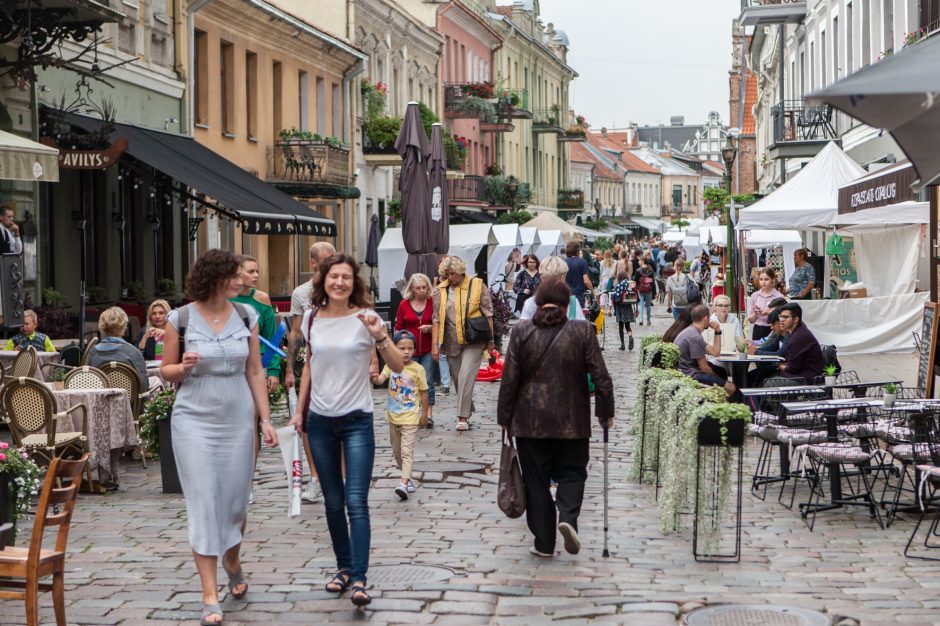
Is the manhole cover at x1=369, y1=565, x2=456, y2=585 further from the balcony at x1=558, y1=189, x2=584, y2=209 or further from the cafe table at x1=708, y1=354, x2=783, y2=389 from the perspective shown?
the balcony at x1=558, y1=189, x2=584, y2=209

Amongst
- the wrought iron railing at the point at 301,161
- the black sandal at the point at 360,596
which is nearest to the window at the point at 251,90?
the wrought iron railing at the point at 301,161

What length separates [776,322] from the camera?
50.9 ft

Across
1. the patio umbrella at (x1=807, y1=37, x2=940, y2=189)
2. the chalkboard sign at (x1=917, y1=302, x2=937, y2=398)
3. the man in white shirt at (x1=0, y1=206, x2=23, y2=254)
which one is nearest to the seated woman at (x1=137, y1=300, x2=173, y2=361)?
the man in white shirt at (x1=0, y1=206, x2=23, y2=254)

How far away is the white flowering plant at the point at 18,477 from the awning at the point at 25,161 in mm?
4665

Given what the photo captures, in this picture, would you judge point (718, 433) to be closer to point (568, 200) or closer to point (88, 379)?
point (88, 379)

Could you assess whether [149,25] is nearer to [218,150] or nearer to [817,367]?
[218,150]

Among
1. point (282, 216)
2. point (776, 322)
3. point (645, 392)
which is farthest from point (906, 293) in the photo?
point (645, 392)

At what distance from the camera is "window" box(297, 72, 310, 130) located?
3198cm

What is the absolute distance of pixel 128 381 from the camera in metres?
12.4

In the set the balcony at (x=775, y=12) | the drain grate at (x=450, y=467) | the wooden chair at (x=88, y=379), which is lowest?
the drain grate at (x=450, y=467)

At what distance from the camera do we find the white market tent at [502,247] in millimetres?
37969

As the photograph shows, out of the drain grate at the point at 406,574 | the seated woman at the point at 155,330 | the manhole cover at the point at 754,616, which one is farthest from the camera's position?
the seated woman at the point at 155,330

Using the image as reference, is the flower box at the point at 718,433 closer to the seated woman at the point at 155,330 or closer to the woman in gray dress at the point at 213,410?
the woman in gray dress at the point at 213,410

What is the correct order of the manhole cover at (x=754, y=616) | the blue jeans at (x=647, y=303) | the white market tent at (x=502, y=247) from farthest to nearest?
the white market tent at (x=502, y=247)
the blue jeans at (x=647, y=303)
the manhole cover at (x=754, y=616)
